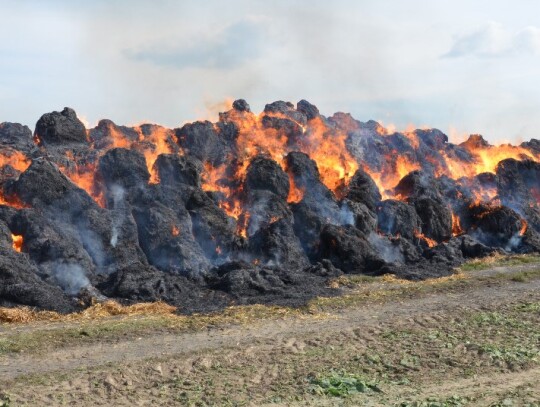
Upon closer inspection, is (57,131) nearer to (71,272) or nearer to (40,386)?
(71,272)

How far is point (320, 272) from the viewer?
1299 inches

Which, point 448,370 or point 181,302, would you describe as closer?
point 448,370

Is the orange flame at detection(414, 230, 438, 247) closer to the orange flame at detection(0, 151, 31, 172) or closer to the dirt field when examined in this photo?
the dirt field

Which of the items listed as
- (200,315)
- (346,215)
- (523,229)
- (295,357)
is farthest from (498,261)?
(295,357)

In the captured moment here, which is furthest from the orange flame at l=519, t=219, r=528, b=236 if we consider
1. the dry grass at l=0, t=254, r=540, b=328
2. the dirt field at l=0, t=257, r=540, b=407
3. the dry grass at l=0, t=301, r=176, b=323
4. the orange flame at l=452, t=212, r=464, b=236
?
the dry grass at l=0, t=301, r=176, b=323

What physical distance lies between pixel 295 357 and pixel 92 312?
382 inches

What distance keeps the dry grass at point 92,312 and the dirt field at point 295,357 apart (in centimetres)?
70

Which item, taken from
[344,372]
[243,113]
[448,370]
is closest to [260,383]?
[344,372]

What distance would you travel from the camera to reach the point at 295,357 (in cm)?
1856

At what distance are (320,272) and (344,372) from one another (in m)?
15.8

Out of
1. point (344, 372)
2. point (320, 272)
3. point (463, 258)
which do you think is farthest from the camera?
point (463, 258)

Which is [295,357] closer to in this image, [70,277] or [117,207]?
[70,277]

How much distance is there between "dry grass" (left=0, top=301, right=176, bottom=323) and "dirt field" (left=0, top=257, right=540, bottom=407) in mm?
703

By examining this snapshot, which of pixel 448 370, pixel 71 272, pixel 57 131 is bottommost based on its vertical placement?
pixel 448 370
